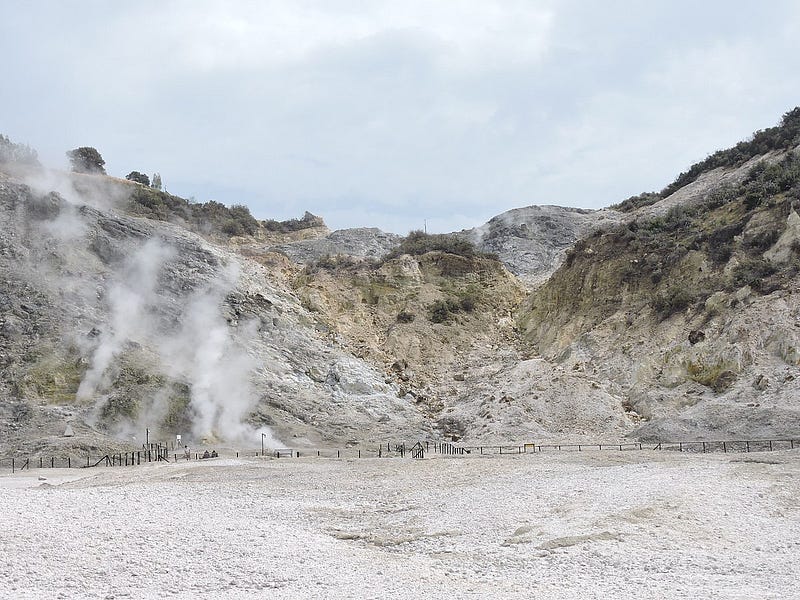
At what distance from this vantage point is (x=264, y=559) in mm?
11734

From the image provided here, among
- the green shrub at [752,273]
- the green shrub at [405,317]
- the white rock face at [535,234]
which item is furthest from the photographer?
the white rock face at [535,234]

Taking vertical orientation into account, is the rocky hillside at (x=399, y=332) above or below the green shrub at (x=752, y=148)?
below

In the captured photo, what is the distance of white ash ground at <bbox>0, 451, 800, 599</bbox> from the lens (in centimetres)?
1008

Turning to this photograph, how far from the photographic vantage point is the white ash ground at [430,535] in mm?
10078

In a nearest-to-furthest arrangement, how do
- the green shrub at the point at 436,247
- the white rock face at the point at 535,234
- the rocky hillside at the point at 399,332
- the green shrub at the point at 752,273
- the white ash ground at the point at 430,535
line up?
the white ash ground at the point at 430,535
the rocky hillside at the point at 399,332
the green shrub at the point at 752,273
the green shrub at the point at 436,247
the white rock face at the point at 535,234

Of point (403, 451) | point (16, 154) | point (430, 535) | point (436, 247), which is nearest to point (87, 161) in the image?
point (16, 154)

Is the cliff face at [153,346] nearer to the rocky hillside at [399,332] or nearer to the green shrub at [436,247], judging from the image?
the rocky hillside at [399,332]

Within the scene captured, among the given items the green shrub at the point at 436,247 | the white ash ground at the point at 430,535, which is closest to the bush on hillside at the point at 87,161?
the green shrub at the point at 436,247

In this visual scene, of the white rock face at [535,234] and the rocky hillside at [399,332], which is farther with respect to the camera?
the white rock face at [535,234]

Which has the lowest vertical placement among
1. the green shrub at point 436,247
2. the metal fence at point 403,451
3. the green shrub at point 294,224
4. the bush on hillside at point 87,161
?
the metal fence at point 403,451

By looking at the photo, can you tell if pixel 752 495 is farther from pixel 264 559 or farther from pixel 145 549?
pixel 145 549

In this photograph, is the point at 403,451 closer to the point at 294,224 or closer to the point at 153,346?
the point at 153,346

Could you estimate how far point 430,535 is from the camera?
13719 millimetres

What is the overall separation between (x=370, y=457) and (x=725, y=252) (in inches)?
777
